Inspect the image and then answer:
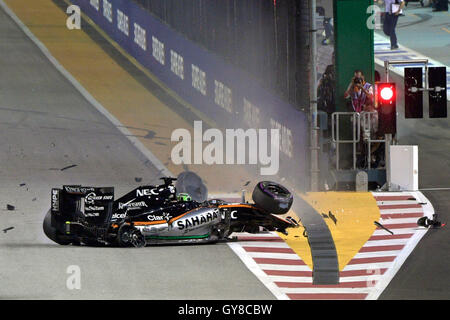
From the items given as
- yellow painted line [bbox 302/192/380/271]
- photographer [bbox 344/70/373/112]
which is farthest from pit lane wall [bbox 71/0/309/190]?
photographer [bbox 344/70/373/112]

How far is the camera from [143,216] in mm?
17047

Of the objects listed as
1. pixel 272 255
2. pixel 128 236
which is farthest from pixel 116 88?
pixel 272 255

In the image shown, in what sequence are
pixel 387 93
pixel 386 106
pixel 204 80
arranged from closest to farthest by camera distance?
pixel 387 93, pixel 386 106, pixel 204 80

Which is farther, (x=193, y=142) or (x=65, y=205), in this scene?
(x=193, y=142)

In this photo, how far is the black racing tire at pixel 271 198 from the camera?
1772cm

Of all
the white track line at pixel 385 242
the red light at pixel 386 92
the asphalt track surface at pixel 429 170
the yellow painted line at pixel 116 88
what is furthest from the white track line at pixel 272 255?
the yellow painted line at pixel 116 88

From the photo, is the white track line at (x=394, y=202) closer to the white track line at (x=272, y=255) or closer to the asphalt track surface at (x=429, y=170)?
the asphalt track surface at (x=429, y=170)

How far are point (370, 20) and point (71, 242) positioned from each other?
993 centimetres

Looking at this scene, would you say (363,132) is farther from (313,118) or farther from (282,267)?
(282,267)

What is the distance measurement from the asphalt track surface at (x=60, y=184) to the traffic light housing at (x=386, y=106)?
4.91 meters

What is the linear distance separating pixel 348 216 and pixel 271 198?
3072 millimetres

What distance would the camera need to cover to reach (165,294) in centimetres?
1452

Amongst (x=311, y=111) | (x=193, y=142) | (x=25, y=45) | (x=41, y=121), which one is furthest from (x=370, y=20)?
(x=25, y=45)

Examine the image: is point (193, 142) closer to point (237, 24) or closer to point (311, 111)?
point (237, 24)
